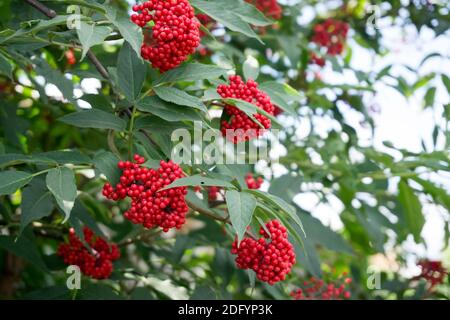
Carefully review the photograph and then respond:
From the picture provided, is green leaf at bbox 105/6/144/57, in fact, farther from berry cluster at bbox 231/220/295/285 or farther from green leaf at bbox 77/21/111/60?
berry cluster at bbox 231/220/295/285

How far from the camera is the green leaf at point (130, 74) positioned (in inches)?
57.3

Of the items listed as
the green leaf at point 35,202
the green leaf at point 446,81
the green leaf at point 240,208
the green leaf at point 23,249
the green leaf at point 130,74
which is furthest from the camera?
the green leaf at point 446,81

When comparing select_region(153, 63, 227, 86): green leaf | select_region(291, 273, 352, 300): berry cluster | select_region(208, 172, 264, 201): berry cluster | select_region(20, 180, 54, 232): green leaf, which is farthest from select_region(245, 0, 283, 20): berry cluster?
select_region(20, 180, 54, 232): green leaf

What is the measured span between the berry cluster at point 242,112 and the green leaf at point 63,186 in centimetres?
41

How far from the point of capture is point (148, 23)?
1511mm

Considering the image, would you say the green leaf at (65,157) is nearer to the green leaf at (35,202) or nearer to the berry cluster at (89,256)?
the green leaf at (35,202)

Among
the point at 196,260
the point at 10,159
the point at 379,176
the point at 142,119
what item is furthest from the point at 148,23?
the point at 196,260

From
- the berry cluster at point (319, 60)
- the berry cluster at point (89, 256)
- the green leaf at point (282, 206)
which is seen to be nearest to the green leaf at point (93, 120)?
the green leaf at point (282, 206)

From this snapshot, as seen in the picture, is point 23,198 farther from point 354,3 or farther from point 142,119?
point 354,3

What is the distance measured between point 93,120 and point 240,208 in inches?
16.1

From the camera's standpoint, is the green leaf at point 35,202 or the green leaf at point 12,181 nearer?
the green leaf at point 12,181

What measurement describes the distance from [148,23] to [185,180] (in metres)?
0.44

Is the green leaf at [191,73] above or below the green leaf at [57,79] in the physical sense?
above

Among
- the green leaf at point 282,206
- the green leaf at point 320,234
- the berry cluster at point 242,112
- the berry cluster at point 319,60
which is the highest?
the berry cluster at point 242,112
